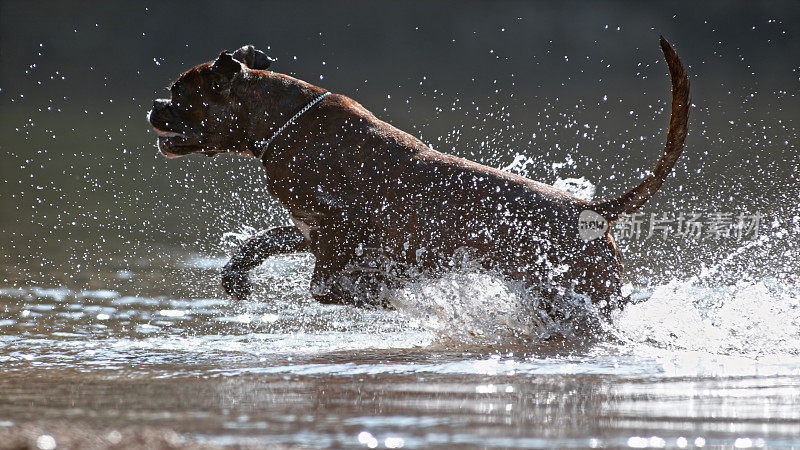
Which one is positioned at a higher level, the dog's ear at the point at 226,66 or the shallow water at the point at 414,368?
the dog's ear at the point at 226,66

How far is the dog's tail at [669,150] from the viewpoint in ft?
13.3

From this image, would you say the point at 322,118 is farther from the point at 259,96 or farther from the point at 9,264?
the point at 9,264

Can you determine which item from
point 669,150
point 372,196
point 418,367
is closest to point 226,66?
point 372,196

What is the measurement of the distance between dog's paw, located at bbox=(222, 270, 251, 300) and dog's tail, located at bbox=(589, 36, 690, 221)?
1.73 meters

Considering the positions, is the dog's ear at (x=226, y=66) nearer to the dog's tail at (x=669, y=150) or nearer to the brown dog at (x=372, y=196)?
the brown dog at (x=372, y=196)

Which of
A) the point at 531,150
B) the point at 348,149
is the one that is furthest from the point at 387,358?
the point at 531,150

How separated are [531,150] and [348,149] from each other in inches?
381

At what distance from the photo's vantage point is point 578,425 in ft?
8.24

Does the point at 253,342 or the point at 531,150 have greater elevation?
the point at 531,150

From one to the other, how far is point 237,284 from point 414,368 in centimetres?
140

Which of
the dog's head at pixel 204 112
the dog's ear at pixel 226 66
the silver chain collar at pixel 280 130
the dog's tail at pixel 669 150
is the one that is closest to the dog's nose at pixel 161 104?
the dog's head at pixel 204 112

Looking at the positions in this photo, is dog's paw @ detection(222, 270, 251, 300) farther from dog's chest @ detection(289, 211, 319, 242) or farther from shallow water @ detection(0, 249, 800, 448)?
dog's chest @ detection(289, 211, 319, 242)

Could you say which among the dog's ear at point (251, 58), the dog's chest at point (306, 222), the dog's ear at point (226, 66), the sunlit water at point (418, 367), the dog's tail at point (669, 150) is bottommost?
the sunlit water at point (418, 367)

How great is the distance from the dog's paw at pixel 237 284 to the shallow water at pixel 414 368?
185 millimetres
